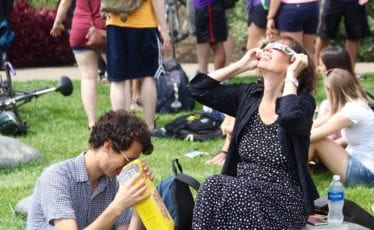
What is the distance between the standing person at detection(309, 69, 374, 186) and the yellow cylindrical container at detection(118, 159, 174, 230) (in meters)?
2.40

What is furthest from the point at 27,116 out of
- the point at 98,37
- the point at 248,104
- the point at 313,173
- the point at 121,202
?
the point at 121,202

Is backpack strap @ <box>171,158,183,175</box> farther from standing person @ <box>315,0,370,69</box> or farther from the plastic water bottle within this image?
standing person @ <box>315,0,370,69</box>

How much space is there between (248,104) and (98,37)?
11.6 feet

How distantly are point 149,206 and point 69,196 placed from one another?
0.36m

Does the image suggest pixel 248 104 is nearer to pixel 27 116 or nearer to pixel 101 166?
pixel 101 166

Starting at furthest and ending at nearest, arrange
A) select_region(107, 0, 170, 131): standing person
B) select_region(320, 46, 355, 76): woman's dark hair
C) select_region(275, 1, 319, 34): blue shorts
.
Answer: select_region(275, 1, 319, 34): blue shorts
select_region(107, 0, 170, 131): standing person
select_region(320, 46, 355, 76): woman's dark hair

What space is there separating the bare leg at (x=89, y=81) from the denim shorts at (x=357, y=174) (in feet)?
8.80

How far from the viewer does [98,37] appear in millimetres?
8148

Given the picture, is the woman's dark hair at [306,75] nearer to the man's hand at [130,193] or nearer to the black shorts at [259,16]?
the man's hand at [130,193]

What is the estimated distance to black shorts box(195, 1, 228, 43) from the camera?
9.80 m

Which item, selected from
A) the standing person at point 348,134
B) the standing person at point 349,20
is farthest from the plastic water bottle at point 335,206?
the standing person at point 349,20

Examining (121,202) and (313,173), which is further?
(313,173)

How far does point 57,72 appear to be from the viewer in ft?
44.2

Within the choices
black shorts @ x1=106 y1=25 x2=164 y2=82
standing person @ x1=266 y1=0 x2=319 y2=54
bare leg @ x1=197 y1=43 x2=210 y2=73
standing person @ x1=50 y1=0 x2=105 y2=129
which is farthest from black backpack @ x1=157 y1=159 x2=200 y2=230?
bare leg @ x1=197 y1=43 x2=210 y2=73
